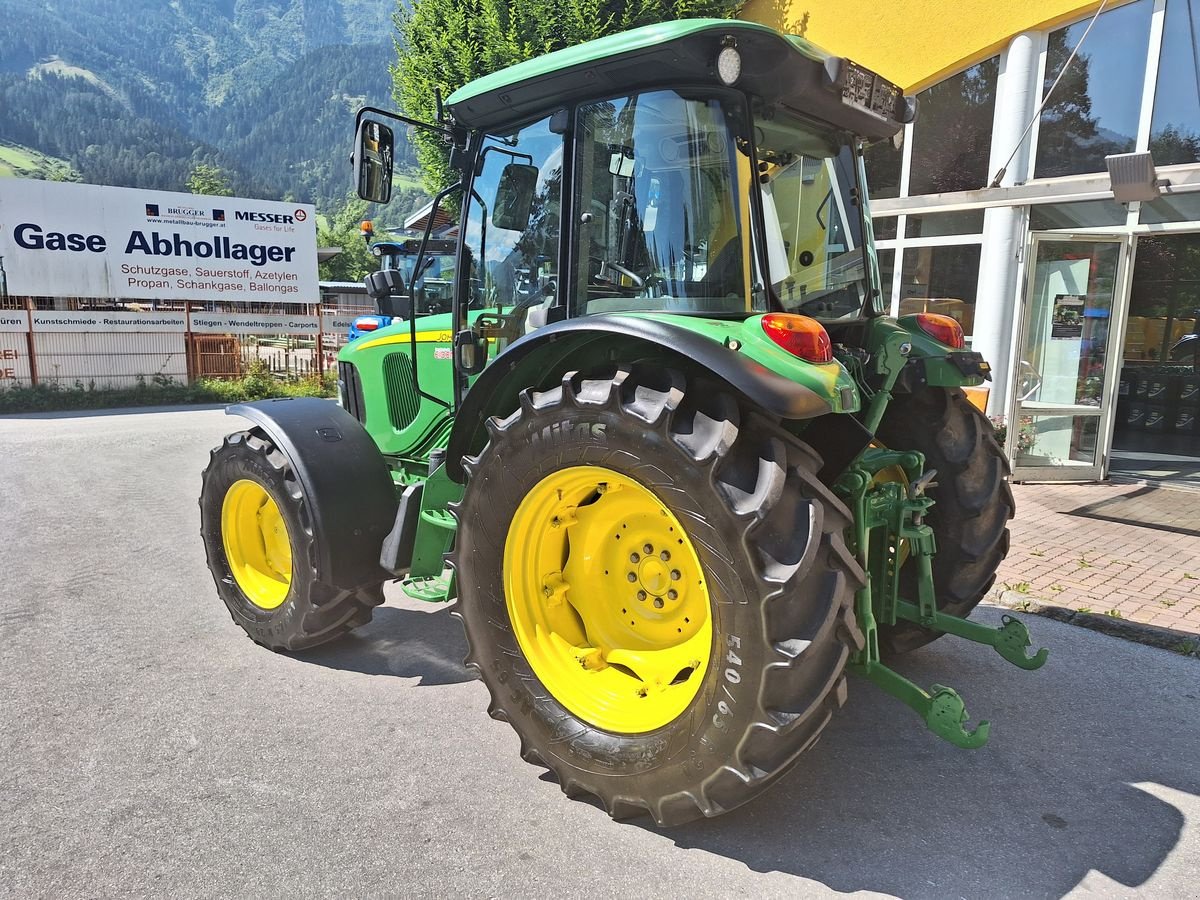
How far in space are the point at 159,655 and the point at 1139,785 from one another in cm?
439

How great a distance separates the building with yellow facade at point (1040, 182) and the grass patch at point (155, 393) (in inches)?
438

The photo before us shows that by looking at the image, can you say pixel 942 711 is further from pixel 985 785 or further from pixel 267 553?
pixel 267 553

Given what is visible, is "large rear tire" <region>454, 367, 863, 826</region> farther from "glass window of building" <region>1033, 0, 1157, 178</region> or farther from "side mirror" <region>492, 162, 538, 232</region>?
"glass window of building" <region>1033, 0, 1157, 178</region>

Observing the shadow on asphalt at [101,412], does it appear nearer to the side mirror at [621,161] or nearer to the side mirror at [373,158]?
the side mirror at [373,158]

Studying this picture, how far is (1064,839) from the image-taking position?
262 centimetres

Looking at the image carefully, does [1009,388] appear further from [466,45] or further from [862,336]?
[466,45]

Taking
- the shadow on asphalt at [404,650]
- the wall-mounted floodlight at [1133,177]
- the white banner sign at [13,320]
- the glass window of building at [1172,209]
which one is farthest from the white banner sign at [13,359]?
the glass window of building at [1172,209]

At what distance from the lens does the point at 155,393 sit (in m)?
16.1

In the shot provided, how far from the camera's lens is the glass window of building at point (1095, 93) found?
801cm

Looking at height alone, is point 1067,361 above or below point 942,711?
above

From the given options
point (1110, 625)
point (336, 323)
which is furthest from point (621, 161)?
point (336, 323)

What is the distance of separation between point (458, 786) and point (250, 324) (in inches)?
681

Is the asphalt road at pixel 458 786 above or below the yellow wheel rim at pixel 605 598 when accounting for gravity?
below

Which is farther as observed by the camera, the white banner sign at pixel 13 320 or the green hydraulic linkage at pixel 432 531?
the white banner sign at pixel 13 320
